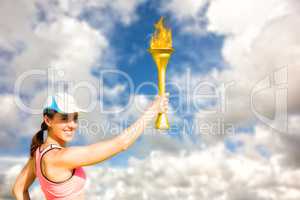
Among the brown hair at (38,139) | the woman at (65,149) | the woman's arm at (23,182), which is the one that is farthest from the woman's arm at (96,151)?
the woman's arm at (23,182)

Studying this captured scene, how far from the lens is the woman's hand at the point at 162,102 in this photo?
5778 millimetres

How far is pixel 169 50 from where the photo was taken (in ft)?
21.8

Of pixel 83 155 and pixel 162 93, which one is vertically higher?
pixel 162 93

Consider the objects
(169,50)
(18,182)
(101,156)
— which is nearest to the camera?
(101,156)

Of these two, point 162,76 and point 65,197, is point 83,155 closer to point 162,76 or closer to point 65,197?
point 65,197

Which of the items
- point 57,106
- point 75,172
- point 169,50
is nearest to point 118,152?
point 75,172

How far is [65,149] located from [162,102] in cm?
153

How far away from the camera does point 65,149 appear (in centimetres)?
506

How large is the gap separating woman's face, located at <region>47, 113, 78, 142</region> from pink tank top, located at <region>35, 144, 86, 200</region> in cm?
15

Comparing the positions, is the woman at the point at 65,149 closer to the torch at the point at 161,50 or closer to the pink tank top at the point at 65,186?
the pink tank top at the point at 65,186

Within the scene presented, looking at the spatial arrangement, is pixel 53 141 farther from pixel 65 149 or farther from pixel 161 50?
pixel 161 50

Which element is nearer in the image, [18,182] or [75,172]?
[75,172]

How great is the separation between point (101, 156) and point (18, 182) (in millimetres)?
1657

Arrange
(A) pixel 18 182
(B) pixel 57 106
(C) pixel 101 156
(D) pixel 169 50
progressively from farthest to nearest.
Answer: (D) pixel 169 50 < (A) pixel 18 182 < (B) pixel 57 106 < (C) pixel 101 156
